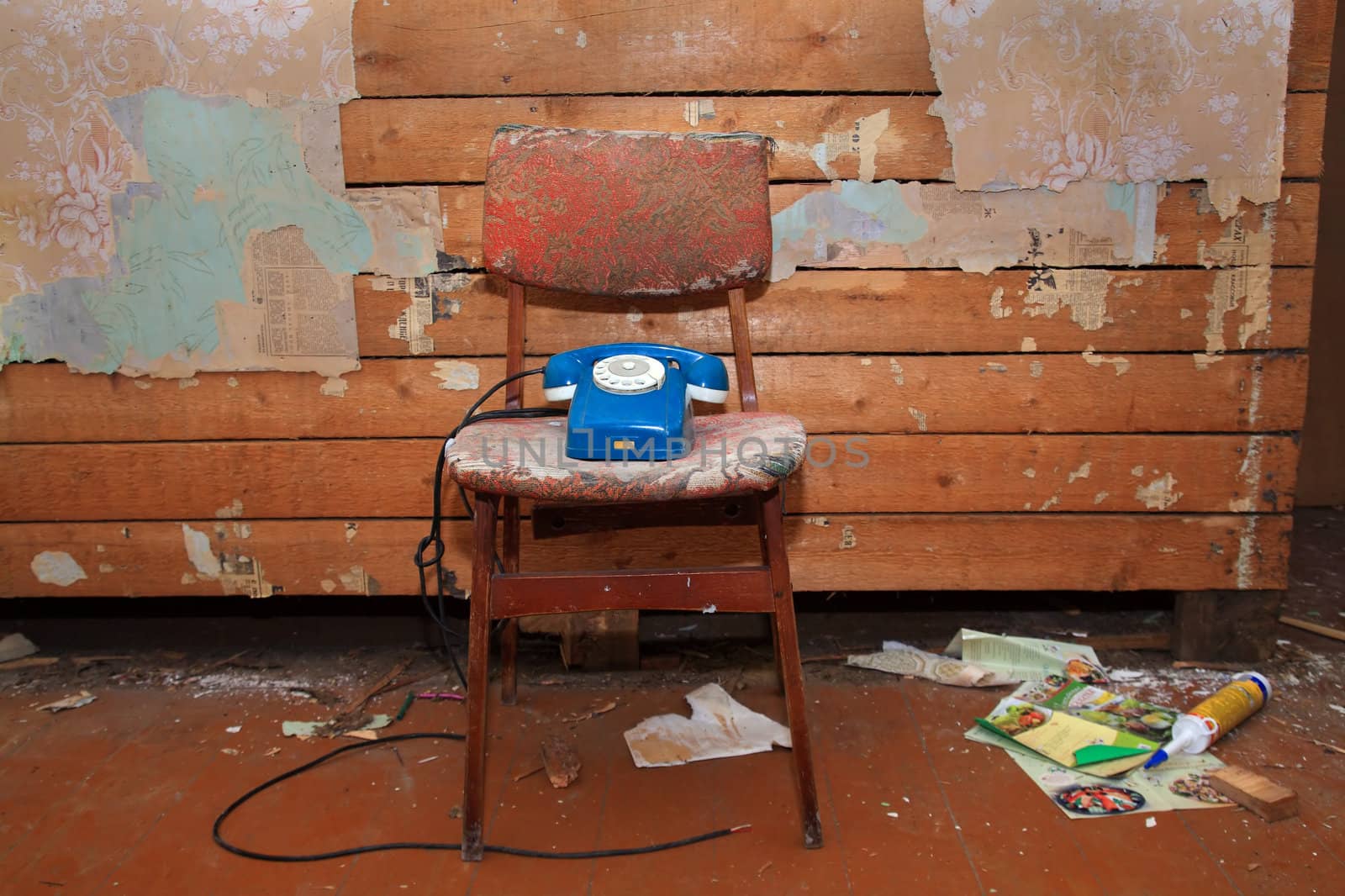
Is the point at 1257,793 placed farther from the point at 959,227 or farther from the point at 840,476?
the point at 959,227

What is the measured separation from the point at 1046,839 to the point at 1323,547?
1.80 metres

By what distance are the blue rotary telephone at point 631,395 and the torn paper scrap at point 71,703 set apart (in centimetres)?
111

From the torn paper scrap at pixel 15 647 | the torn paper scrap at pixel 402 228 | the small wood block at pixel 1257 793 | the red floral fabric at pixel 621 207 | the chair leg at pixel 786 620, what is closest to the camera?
the chair leg at pixel 786 620

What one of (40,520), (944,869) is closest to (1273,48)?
(944,869)

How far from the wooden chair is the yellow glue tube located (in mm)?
619

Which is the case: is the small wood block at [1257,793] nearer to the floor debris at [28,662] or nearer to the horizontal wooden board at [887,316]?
the horizontal wooden board at [887,316]

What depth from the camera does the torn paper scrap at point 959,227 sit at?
1645mm

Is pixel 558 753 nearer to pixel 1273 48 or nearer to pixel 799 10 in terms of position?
pixel 799 10

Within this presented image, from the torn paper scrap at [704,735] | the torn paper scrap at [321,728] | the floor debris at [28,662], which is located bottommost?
the torn paper scrap at [321,728]

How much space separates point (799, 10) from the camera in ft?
5.28

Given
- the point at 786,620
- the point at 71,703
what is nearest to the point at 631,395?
the point at 786,620

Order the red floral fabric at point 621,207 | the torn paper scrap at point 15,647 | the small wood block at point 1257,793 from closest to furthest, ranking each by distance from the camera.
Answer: the small wood block at point 1257,793, the red floral fabric at point 621,207, the torn paper scrap at point 15,647

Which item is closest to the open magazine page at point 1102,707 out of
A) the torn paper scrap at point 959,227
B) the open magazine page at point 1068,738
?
the open magazine page at point 1068,738

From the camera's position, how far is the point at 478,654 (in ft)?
3.95
